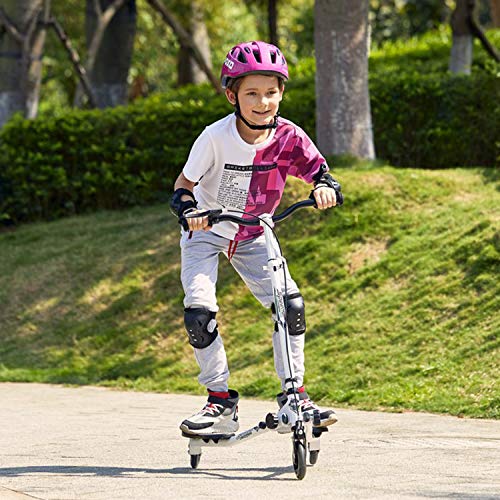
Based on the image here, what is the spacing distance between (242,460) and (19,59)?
40.2ft

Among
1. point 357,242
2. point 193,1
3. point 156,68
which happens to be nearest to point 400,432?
point 357,242

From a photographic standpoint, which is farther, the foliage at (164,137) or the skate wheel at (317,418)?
the foliage at (164,137)

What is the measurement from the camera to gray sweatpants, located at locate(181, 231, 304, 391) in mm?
5691

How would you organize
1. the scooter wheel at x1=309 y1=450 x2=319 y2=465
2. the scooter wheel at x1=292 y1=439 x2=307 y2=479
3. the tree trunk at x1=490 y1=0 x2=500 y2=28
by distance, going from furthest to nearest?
the tree trunk at x1=490 y1=0 x2=500 y2=28 → the scooter wheel at x1=309 y1=450 x2=319 y2=465 → the scooter wheel at x1=292 y1=439 x2=307 y2=479

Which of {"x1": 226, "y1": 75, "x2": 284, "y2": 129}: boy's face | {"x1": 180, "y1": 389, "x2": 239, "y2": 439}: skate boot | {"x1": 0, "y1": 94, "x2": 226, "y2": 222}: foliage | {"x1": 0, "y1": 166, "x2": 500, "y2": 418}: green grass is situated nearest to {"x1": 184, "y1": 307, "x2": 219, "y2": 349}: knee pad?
{"x1": 180, "y1": 389, "x2": 239, "y2": 439}: skate boot

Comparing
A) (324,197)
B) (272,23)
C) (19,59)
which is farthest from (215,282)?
(272,23)

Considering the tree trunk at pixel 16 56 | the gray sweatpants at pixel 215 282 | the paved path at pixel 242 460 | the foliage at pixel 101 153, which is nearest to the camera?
the paved path at pixel 242 460

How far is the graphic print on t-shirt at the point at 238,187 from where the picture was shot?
19.1 ft

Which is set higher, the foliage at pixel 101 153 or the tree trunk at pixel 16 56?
the tree trunk at pixel 16 56

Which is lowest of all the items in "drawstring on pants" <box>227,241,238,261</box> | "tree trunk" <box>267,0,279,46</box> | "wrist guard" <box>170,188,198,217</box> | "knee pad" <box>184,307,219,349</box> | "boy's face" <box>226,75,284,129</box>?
"knee pad" <box>184,307,219,349</box>

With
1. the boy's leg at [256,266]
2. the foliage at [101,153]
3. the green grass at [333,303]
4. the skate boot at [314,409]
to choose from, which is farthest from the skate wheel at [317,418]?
the foliage at [101,153]

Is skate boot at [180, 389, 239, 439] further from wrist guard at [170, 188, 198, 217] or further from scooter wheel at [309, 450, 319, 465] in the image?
wrist guard at [170, 188, 198, 217]

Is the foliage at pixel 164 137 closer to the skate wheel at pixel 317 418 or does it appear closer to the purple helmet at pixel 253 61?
the purple helmet at pixel 253 61

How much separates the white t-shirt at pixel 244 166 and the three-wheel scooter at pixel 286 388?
26cm
